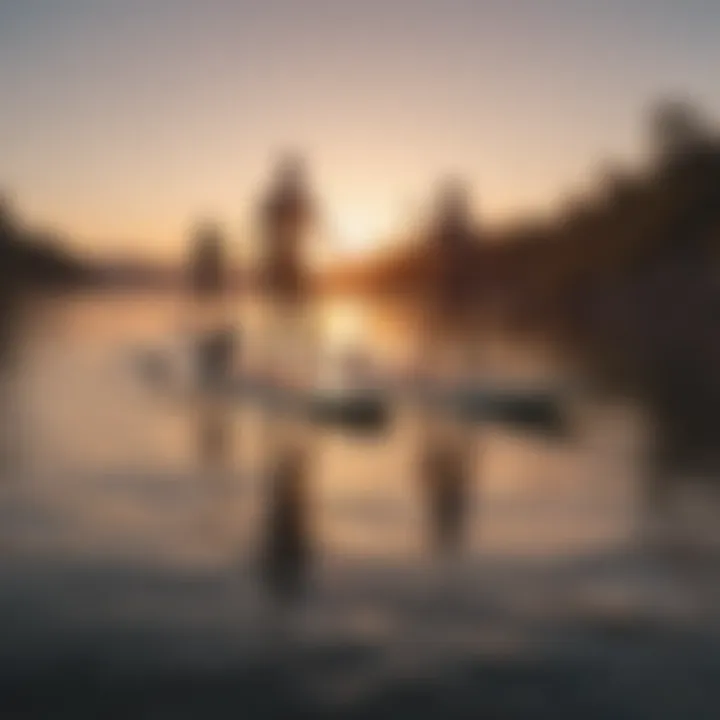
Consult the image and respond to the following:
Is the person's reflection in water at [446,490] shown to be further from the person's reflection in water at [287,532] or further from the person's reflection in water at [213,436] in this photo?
the person's reflection in water at [213,436]

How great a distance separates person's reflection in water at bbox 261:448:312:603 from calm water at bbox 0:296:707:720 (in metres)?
0.06

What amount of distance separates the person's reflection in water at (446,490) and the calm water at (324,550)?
0.10 meters

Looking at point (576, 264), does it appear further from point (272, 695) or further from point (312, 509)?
point (272, 695)

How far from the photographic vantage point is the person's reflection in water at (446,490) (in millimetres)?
6426

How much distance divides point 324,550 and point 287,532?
0.51 metres

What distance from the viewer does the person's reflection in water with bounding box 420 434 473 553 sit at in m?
6.43

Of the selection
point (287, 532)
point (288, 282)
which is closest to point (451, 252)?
point (288, 282)

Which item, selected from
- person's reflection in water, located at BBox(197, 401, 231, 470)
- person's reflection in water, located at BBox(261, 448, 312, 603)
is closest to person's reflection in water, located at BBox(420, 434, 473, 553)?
person's reflection in water, located at BBox(261, 448, 312, 603)

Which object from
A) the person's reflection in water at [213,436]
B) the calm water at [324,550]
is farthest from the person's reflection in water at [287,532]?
the person's reflection in water at [213,436]

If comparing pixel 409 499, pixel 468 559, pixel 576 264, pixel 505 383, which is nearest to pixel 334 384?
pixel 505 383

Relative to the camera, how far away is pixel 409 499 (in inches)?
286

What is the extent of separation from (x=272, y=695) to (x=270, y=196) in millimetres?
7384

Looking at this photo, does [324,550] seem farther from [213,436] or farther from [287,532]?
[213,436]

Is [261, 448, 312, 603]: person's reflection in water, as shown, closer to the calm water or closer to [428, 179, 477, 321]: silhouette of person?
the calm water
